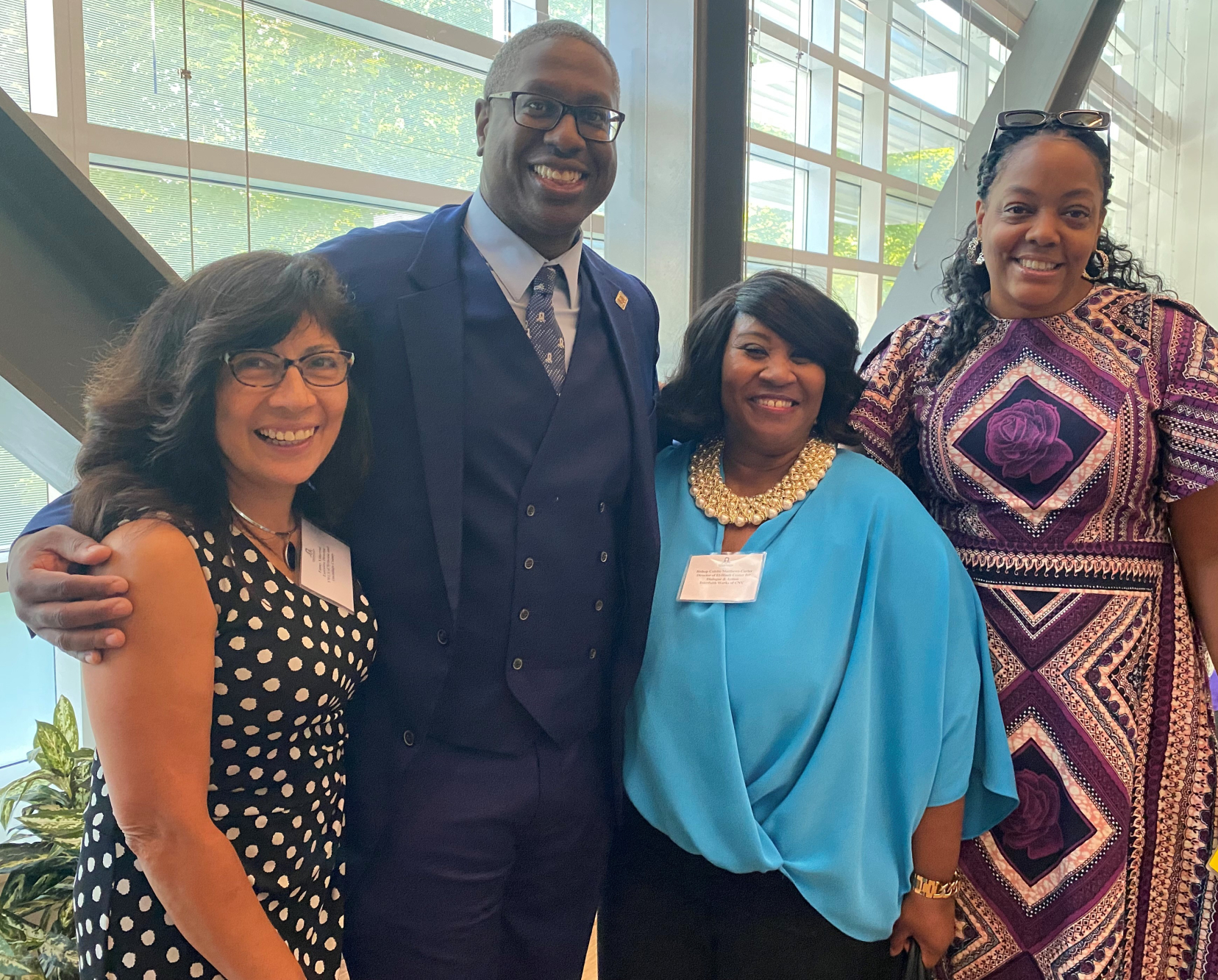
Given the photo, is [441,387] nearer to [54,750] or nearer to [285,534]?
[285,534]

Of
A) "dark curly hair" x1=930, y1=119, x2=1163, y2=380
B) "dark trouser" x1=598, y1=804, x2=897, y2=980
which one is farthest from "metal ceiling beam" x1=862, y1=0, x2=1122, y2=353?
"dark trouser" x1=598, y1=804, x2=897, y2=980

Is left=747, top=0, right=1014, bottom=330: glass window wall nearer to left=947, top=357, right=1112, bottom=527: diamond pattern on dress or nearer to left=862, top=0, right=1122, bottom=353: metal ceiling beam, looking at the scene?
left=862, top=0, right=1122, bottom=353: metal ceiling beam

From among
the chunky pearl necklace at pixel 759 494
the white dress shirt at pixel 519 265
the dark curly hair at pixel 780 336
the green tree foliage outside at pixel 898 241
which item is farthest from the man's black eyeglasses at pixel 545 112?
the green tree foliage outside at pixel 898 241

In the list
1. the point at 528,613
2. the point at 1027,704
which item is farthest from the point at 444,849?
the point at 1027,704

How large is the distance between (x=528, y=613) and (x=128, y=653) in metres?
0.55

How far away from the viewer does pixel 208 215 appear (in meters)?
1.95

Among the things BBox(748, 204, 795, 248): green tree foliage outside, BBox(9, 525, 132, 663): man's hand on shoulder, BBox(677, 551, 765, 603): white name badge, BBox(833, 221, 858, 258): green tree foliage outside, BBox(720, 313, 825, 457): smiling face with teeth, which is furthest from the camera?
BBox(833, 221, 858, 258): green tree foliage outside

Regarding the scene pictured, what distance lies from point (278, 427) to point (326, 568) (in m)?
0.22

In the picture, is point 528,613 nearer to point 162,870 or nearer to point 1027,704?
point 162,870

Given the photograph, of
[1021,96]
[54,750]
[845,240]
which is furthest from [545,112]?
[1021,96]

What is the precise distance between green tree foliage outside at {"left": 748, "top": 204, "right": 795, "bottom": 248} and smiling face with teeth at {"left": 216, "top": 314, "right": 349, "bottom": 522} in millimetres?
2441

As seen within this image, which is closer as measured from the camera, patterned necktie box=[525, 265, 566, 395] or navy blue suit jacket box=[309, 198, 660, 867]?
navy blue suit jacket box=[309, 198, 660, 867]

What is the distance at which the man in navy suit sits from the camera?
133 cm

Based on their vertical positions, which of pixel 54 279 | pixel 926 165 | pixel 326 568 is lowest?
pixel 326 568
